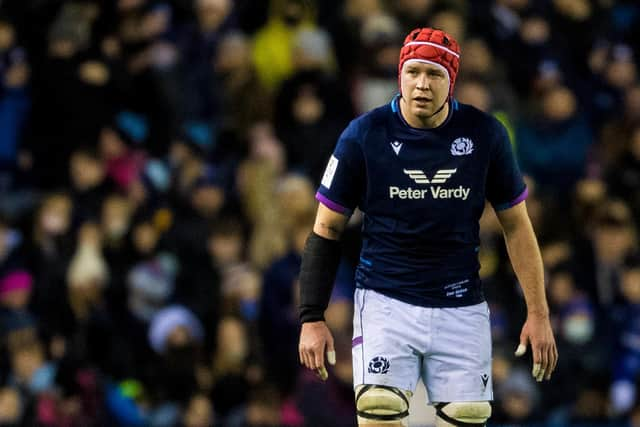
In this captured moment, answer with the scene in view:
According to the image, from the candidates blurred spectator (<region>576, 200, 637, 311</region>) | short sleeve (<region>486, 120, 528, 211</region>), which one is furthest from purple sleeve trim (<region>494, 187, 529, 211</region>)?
blurred spectator (<region>576, 200, 637, 311</region>)

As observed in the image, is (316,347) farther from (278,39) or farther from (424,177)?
(278,39)

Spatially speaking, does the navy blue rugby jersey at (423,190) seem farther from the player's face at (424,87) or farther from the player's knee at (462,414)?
the player's knee at (462,414)

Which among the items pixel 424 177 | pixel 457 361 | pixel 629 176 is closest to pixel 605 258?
pixel 629 176

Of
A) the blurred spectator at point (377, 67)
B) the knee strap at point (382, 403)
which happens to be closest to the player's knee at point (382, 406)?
the knee strap at point (382, 403)

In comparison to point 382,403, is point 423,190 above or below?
above

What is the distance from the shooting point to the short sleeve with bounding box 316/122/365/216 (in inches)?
282

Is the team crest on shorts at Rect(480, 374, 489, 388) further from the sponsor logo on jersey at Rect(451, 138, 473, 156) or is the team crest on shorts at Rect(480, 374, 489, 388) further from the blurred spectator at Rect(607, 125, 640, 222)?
the blurred spectator at Rect(607, 125, 640, 222)

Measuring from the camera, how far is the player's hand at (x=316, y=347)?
7070 millimetres

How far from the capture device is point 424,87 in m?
7.05

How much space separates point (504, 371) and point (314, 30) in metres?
3.89

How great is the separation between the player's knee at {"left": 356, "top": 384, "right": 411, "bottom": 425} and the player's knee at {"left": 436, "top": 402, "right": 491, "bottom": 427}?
20cm

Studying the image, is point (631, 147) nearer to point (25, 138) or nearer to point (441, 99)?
point (25, 138)

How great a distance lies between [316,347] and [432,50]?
1.49 meters

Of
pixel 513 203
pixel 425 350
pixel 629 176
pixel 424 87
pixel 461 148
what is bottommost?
pixel 425 350
